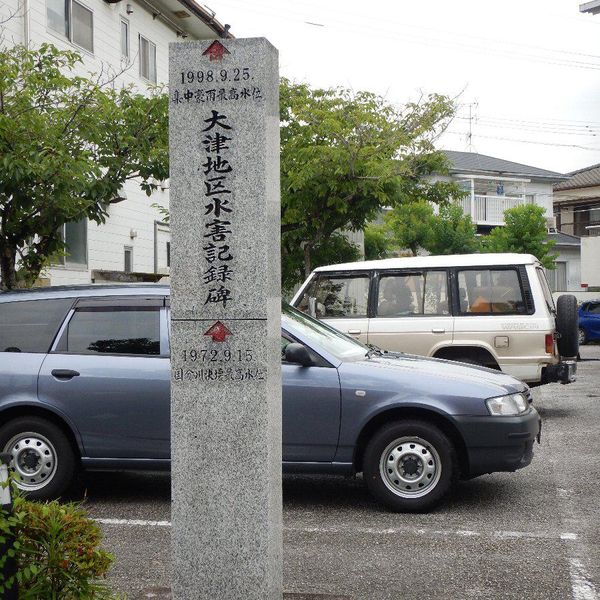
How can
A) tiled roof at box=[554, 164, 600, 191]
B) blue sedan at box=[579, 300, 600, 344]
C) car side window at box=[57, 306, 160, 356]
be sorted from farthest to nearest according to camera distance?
tiled roof at box=[554, 164, 600, 191], blue sedan at box=[579, 300, 600, 344], car side window at box=[57, 306, 160, 356]

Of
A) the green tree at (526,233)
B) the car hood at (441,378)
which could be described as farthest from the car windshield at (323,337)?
the green tree at (526,233)

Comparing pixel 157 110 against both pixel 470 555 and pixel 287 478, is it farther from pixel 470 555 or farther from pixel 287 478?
pixel 470 555

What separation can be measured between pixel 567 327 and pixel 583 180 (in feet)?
144

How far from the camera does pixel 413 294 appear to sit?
11969 mm

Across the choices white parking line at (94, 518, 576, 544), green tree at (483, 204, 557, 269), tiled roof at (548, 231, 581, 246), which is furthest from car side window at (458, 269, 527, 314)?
tiled roof at (548, 231, 581, 246)

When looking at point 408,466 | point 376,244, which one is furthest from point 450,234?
point 408,466

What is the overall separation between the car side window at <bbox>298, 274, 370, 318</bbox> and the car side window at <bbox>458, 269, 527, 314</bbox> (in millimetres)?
1263

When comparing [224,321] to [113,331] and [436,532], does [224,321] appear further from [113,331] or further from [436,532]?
[113,331]

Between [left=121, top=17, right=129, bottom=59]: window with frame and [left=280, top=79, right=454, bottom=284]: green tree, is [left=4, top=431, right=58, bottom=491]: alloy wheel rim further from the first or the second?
[left=121, top=17, right=129, bottom=59]: window with frame

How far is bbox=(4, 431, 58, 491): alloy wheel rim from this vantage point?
24.2ft

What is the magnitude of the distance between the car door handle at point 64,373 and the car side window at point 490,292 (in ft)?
18.8

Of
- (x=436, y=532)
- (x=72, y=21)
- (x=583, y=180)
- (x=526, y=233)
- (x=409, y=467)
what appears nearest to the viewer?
(x=436, y=532)

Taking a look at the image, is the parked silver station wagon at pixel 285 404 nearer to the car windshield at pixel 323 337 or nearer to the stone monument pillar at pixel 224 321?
the car windshield at pixel 323 337

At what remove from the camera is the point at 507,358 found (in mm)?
11516
